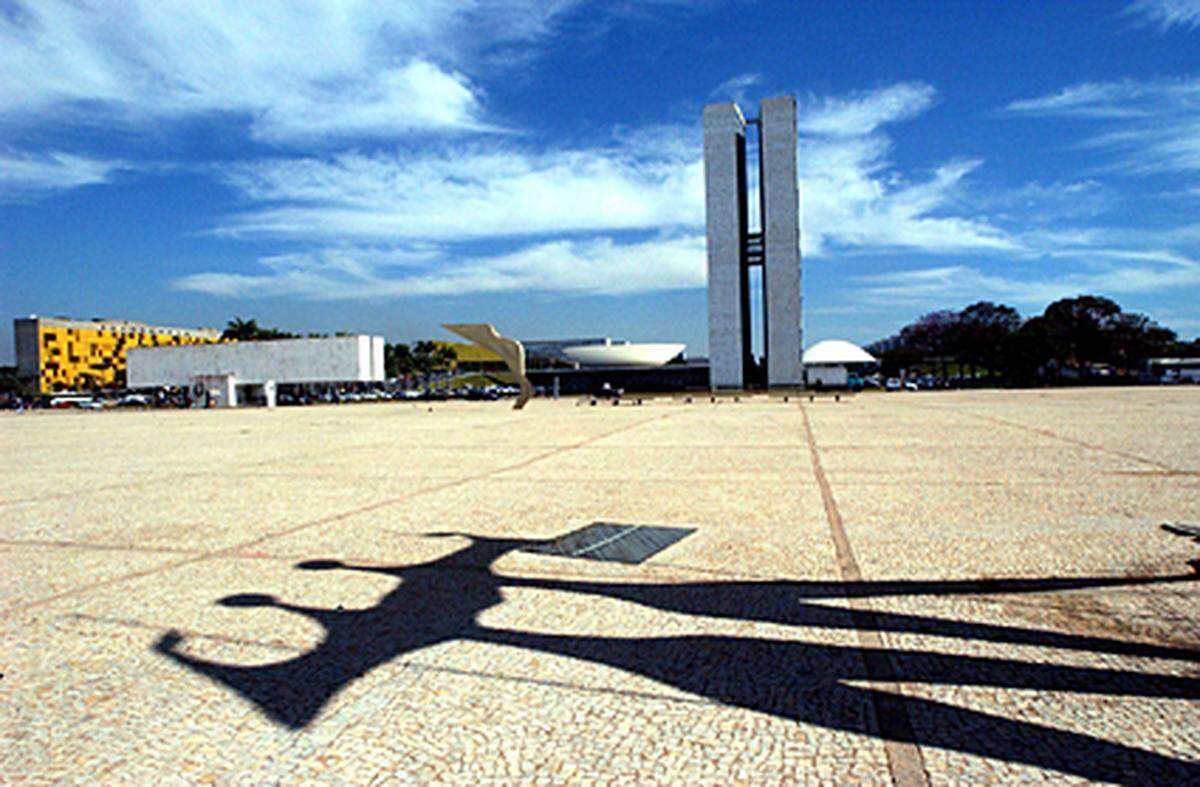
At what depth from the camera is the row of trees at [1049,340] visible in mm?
75562

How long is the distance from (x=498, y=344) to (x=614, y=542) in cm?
3281

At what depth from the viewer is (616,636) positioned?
461cm

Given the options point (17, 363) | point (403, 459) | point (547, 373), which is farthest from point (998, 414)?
point (17, 363)

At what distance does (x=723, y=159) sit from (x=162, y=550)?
76.7 meters

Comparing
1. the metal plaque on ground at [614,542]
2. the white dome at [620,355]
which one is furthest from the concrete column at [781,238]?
the metal plaque on ground at [614,542]

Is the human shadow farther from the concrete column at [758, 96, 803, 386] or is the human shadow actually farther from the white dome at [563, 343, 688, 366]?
the white dome at [563, 343, 688, 366]

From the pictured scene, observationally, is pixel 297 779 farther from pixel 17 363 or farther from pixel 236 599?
pixel 17 363

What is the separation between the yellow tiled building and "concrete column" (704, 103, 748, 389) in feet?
242

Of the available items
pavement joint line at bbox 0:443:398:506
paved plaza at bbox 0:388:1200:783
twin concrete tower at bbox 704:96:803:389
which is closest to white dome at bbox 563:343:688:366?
twin concrete tower at bbox 704:96:803:389

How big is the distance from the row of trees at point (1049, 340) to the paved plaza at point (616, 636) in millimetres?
70940

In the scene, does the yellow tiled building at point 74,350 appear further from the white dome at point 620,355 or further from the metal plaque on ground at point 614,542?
the metal plaque on ground at point 614,542

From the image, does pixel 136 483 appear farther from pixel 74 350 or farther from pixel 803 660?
pixel 74 350

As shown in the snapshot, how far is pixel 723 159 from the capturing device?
78.3m

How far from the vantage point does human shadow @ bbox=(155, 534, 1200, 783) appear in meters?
3.30
